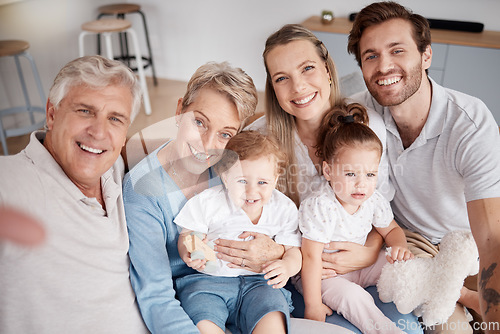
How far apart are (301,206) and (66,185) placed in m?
0.47

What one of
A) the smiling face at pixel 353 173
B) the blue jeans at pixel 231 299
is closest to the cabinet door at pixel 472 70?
the smiling face at pixel 353 173

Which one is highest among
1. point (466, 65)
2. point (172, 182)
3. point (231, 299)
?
point (172, 182)

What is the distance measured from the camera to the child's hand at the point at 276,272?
31.6 inches

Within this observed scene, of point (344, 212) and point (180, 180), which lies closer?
point (180, 180)

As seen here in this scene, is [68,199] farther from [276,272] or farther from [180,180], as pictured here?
[276,272]

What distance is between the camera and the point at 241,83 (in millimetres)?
723

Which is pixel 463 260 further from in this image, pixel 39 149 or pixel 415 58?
pixel 39 149

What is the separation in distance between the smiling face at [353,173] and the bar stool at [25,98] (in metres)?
0.53

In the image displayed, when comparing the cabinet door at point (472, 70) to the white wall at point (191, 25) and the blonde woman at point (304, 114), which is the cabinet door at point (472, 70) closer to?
the white wall at point (191, 25)

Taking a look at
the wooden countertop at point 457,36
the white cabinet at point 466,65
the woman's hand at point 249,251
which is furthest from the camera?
the wooden countertop at point 457,36

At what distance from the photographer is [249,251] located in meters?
0.80

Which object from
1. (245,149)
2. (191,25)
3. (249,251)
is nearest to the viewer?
(245,149)

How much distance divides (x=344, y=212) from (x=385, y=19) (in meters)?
0.41

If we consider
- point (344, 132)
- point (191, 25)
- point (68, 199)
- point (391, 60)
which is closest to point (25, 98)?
point (68, 199)
